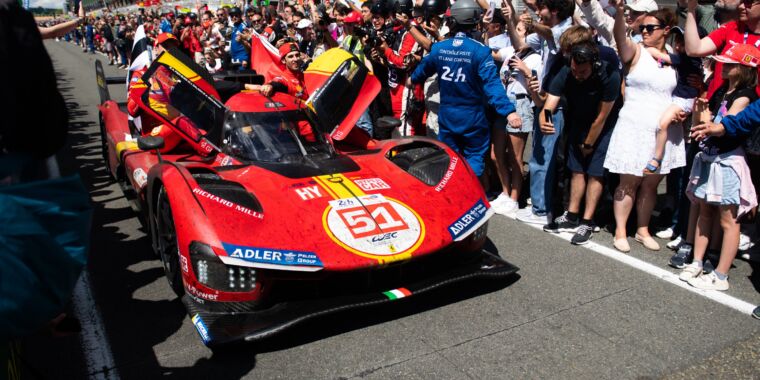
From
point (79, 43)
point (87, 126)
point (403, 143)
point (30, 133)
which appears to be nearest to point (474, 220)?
point (403, 143)

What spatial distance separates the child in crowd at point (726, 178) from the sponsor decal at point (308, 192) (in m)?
2.57

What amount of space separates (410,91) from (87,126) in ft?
22.9

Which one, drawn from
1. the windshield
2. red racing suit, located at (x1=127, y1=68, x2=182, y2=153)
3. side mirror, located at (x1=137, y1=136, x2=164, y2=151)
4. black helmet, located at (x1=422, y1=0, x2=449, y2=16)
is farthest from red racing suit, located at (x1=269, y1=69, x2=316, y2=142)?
black helmet, located at (x1=422, y1=0, x2=449, y2=16)

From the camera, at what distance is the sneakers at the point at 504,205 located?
6003mm

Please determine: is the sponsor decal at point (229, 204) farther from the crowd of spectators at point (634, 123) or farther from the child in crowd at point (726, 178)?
the child in crowd at point (726, 178)

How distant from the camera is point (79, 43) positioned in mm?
46719

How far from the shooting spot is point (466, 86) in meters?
5.59

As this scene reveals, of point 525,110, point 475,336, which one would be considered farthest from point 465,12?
point 475,336

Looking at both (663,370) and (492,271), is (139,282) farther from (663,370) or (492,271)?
(663,370)

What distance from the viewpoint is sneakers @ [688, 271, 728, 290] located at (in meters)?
4.25

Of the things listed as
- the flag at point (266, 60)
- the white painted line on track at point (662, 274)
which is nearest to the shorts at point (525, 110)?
the white painted line on track at point (662, 274)

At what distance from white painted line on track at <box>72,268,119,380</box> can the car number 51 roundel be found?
1.41 metres

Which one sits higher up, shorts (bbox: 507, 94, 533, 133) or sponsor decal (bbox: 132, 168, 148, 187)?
shorts (bbox: 507, 94, 533, 133)

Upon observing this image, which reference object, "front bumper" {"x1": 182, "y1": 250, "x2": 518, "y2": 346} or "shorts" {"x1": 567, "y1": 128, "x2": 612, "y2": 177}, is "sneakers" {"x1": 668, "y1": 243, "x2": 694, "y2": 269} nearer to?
"shorts" {"x1": 567, "y1": 128, "x2": 612, "y2": 177}
